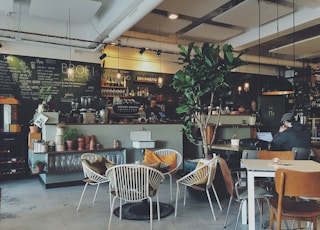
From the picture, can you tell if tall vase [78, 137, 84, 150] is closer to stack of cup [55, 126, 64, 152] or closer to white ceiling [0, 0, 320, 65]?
stack of cup [55, 126, 64, 152]

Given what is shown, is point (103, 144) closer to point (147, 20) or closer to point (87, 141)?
point (87, 141)

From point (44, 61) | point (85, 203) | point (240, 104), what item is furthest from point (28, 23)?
point (240, 104)

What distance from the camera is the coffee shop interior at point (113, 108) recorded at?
14.2 feet

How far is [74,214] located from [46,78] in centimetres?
443

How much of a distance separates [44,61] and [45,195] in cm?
370

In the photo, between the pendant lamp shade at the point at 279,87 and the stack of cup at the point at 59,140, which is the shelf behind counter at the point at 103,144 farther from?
the pendant lamp shade at the point at 279,87

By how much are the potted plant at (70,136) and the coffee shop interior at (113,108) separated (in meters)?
0.03

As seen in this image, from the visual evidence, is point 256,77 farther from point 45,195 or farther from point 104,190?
point 45,195

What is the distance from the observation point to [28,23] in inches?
276

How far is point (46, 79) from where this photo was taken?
754 centimetres

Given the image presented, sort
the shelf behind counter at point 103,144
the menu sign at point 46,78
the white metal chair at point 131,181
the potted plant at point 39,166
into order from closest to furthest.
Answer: the white metal chair at point 131,181 < the potted plant at point 39,166 < the shelf behind counter at point 103,144 < the menu sign at point 46,78

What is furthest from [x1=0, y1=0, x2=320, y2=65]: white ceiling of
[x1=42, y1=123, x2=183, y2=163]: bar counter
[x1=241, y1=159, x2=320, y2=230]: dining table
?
[x1=241, y1=159, x2=320, y2=230]: dining table

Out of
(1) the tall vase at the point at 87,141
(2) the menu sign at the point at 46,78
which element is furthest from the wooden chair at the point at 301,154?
(2) the menu sign at the point at 46,78

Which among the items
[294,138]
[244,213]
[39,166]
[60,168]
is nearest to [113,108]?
[60,168]
